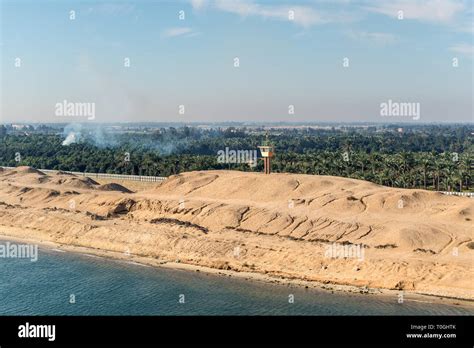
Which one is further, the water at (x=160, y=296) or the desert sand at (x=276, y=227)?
the desert sand at (x=276, y=227)

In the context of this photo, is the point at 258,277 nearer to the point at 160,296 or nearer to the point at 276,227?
the point at 160,296

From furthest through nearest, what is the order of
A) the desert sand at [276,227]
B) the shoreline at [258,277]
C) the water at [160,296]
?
the desert sand at [276,227] < the shoreline at [258,277] < the water at [160,296]

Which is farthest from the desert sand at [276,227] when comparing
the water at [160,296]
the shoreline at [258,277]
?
the water at [160,296]

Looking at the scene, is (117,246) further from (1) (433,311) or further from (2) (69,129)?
(2) (69,129)

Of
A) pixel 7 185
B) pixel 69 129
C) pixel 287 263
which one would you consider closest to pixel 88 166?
pixel 7 185

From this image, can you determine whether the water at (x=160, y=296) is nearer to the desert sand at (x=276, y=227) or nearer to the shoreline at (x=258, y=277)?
the shoreline at (x=258, y=277)

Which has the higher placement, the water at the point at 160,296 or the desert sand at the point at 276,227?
the desert sand at the point at 276,227

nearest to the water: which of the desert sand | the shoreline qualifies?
the shoreline
